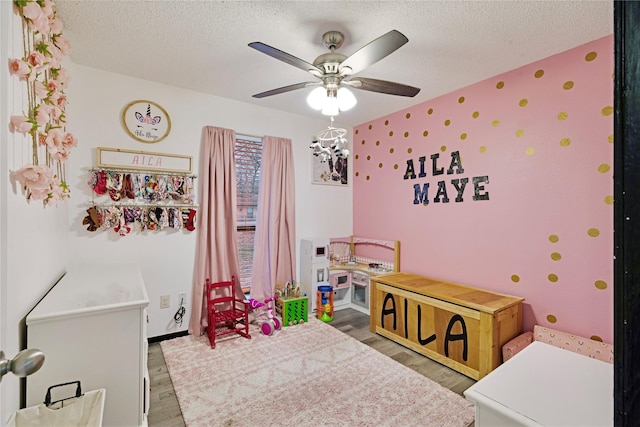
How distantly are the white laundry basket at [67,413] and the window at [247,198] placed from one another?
2199mm

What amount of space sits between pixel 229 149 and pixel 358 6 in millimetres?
1943

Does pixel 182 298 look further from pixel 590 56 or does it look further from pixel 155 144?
pixel 590 56

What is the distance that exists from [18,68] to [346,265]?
345 centimetres

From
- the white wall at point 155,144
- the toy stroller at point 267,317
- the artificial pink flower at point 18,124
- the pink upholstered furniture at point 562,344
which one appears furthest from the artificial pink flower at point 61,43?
the pink upholstered furniture at point 562,344

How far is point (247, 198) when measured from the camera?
140 inches

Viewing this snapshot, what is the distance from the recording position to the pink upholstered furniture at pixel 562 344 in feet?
6.51

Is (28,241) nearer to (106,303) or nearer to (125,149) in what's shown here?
(106,303)

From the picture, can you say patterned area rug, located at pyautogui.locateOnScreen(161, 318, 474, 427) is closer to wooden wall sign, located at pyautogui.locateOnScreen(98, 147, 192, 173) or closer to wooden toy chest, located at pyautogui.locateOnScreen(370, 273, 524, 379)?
wooden toy chest, located at pyautogui.locateOnScreen(370, 273, 524, 379)

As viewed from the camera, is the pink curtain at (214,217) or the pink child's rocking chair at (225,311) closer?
the pink child's rocking chair at (225,311)

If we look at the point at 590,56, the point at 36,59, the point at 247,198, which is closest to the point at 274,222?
the point at 247,198

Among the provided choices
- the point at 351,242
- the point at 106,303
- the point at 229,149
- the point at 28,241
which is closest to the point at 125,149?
the point at 229,149

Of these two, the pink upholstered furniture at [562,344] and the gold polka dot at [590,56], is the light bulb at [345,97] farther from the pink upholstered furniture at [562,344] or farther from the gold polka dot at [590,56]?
the pink upholstered furniture at [562,344]

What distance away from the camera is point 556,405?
0.95m

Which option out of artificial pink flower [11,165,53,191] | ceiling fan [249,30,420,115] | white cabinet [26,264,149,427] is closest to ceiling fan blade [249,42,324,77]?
ceiling fan [249,30,420,115]
